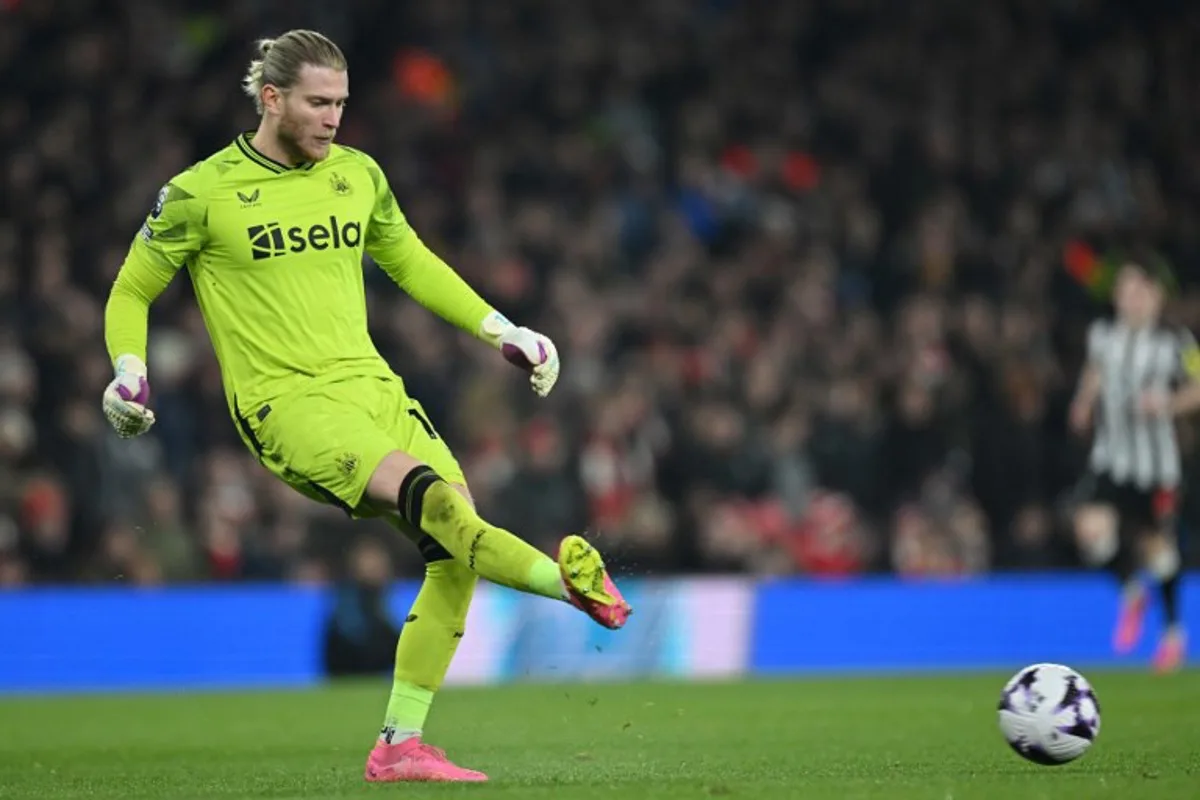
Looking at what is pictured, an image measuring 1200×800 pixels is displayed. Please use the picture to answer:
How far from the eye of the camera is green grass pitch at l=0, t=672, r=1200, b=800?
22.9 feet

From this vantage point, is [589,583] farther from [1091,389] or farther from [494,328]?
[1091,389]

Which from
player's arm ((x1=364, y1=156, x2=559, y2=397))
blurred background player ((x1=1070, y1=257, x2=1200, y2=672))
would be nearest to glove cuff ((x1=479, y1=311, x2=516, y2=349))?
player's arm ((x1=364, y1=156, x2=559, y2=397))

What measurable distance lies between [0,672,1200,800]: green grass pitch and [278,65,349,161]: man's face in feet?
7.32

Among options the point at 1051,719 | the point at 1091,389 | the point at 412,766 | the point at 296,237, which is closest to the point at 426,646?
the point at 412,766

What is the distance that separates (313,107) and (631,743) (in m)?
3.32

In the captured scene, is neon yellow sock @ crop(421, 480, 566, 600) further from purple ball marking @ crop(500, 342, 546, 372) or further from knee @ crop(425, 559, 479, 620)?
purple ball marking @ crop(500, 342, 546, 372)

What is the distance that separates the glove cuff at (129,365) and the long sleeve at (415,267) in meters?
1.03

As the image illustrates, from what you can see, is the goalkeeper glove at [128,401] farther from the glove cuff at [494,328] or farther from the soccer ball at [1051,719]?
the soccer ball at [1051,719]

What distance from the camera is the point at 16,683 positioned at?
47.9 feet

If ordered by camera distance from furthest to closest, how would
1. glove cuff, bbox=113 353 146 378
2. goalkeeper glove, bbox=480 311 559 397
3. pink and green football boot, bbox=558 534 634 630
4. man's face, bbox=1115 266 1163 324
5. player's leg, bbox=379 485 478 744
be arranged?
man's face, bbox=1115 266 1163 324
player's leg, bbox=379 485 478 744
goalkeeper glove, bbox=480 311 559 397
glove cuff, bbox=113 353 146 378
pink and green football boot, bbox=558 534 634 630

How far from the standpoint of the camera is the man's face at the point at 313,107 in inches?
281

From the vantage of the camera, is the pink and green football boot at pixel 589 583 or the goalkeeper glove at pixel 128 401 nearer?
the pink and green football boot at pixel 589 583

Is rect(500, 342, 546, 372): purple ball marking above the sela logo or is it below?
below

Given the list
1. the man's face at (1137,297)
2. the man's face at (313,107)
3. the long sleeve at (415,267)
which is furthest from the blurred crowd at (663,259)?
the man's face at (313,107)
